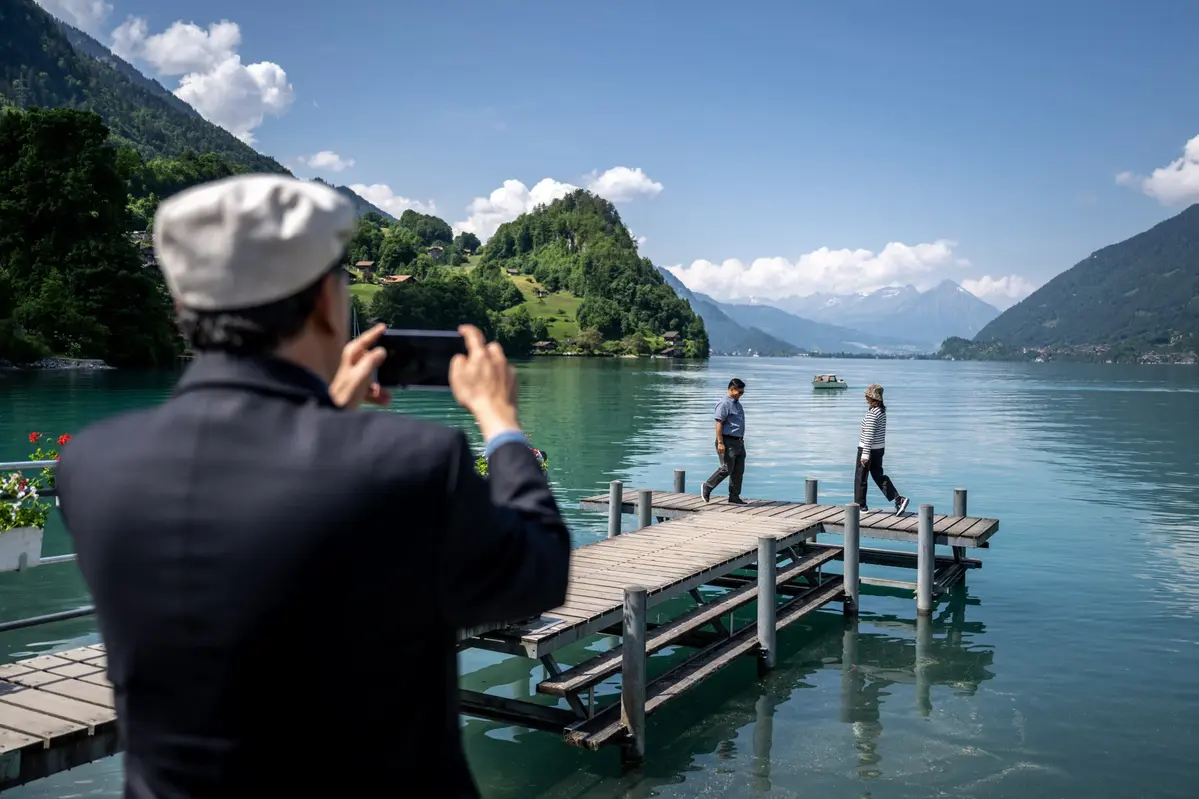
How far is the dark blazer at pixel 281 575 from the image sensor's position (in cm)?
160

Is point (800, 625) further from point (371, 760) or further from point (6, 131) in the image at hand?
point (6, 131)

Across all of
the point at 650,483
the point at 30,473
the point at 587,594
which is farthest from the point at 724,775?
the point at 30,473

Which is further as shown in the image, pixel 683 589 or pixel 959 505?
pixel 959 505

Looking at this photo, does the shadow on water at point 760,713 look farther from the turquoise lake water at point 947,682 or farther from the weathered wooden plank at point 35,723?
the weathered wooden plank at point 35,723

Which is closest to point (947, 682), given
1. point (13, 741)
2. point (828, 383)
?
point (13, 741)

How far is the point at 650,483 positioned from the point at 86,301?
6212 centimetres

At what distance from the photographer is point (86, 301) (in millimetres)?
77875

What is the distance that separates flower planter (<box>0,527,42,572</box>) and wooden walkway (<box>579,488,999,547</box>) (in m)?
10.3

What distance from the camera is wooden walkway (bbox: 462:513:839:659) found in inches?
377

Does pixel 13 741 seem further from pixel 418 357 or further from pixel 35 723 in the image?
pixel 418 357

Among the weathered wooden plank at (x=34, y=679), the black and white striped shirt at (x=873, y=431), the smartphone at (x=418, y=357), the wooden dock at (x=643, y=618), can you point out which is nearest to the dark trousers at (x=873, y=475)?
the black and white striped shirt at (x=873, y=431)

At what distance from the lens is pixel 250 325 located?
1722 millimetres

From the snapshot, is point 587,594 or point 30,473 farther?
point 30,473

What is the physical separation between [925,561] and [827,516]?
5.57 ft
